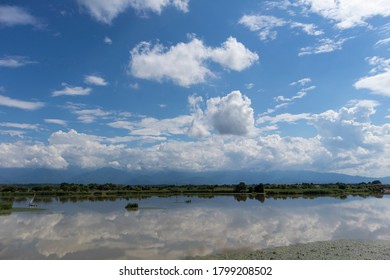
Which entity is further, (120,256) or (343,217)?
(343,217)

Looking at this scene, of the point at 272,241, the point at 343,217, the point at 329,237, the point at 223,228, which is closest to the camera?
the point at 272,241

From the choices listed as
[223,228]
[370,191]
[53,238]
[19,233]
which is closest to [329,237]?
[223,228]

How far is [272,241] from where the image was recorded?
24453mm

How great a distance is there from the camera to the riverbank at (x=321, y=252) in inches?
752

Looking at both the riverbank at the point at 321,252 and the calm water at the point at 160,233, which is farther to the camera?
the calm water at the point at 160,233

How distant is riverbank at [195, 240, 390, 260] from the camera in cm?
1909

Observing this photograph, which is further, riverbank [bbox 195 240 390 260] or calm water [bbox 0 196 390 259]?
calm water [bbox 0 196 390 259]

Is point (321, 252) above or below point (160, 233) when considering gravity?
below

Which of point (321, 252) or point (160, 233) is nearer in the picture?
point (321, 252)

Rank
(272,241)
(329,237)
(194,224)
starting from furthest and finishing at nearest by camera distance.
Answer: (194,224) < (329,237) < (272,241)

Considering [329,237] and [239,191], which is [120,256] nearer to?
[329,237]

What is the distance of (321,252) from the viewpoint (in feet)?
67.1
